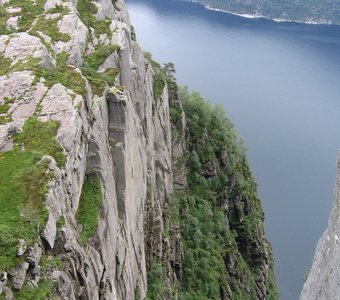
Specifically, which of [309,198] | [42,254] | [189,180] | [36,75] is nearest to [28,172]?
[42,254]

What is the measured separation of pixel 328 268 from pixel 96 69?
24280 millimetres

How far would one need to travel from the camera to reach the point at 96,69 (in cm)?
4084

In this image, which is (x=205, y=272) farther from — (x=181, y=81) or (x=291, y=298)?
(x=181, y=81)

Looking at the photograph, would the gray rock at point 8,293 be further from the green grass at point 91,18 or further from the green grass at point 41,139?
the green grass at point 91,18

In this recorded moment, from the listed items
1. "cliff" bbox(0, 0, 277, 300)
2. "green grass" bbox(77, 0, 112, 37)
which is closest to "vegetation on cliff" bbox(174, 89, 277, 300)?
"cliff" bbox(0, 0, 277, 300)

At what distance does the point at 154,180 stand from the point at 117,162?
62.9ft

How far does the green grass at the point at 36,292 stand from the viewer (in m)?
20.9

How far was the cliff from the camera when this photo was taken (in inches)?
947

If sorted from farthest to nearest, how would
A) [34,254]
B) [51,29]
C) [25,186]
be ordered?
[51,29], [25,186], [34,254]

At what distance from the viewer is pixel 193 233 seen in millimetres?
68062

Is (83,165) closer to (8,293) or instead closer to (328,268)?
(8,293)

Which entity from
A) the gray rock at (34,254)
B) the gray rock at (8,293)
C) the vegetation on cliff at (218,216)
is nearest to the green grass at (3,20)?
the gray rock at (34,254)

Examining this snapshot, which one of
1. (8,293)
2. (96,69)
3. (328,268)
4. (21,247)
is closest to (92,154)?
(96,69)

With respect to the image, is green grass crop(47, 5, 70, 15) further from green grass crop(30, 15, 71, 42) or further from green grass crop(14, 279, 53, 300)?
green grass crop(14, 279, 53, 300)
